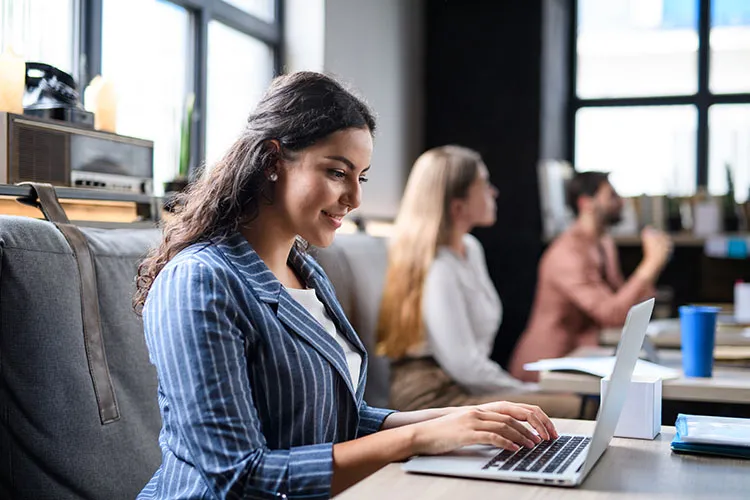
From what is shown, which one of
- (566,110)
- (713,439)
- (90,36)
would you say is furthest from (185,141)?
(566,110)

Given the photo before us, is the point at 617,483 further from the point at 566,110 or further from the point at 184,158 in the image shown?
the point at 566,110

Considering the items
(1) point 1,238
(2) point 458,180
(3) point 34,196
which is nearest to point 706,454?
(1) point 1,238

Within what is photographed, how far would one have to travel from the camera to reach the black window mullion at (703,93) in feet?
16.9

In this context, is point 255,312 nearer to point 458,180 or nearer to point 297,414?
point 297,414

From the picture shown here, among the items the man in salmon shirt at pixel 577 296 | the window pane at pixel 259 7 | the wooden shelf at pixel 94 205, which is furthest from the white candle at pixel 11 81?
the man in salmon shirt at pixel 577 296

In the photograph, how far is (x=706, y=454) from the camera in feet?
4.39

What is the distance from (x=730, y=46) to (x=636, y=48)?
1.69ft

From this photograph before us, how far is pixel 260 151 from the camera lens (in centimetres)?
145

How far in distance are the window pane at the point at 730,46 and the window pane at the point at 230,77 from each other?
266 cm

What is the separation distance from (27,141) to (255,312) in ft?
3.00

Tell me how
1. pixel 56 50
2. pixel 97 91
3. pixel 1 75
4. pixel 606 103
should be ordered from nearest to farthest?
pixel 1 75 < pixel 97 91 < pixel 56 50 < pixel 606 103

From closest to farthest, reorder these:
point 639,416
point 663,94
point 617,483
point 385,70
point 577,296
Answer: point 617,483 → point 639,416 → point 577,296 → point 385,70 → point 663,94

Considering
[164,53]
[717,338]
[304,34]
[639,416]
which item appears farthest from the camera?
[304,34]

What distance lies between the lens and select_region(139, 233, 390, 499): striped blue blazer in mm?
1197
